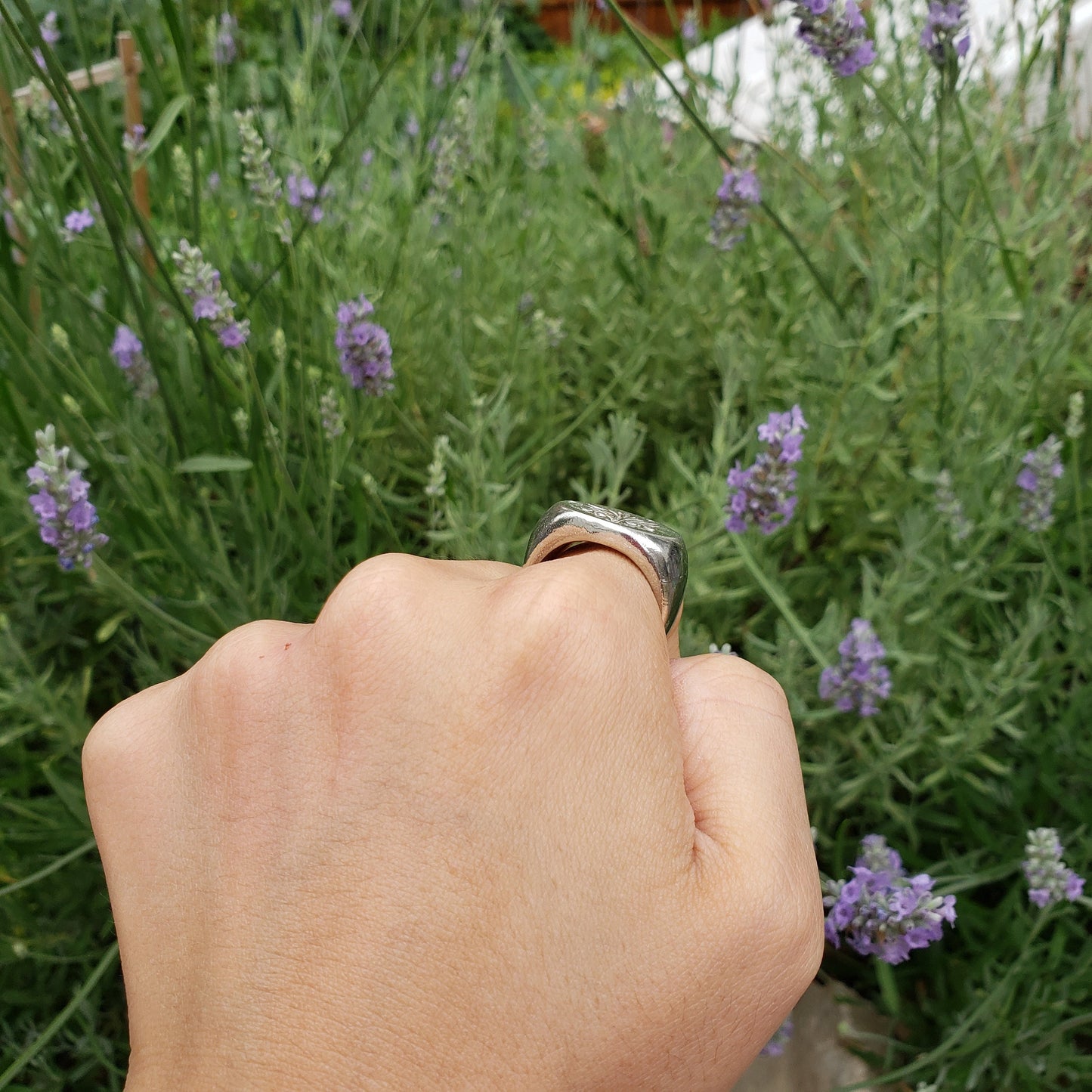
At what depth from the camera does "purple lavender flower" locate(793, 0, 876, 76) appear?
4.69ft

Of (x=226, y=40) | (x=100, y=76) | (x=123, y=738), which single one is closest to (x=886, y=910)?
(x=123, y=738)

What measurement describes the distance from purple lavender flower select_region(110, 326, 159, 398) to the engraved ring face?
3.12 ft

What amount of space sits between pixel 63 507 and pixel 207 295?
35 centimetres

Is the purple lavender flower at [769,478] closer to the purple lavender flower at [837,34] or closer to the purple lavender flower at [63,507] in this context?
the purple lavender flower at [837,34]

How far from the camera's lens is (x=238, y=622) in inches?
59.7

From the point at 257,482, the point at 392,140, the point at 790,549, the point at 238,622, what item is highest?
the point at 392,140

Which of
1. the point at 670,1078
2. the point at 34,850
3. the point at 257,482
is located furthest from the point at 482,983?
the point at 34,850

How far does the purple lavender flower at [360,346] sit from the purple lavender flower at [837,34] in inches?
29.7

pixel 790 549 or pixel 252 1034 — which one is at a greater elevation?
pixel 252 1034

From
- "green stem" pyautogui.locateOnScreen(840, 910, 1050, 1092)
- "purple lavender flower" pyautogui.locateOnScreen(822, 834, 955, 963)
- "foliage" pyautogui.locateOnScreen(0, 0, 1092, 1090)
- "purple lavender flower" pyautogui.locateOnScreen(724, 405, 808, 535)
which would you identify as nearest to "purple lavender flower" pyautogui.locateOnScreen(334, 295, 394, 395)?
"foliage" pyautogui.locateOnScreen(0, 0, 1092, 1090)

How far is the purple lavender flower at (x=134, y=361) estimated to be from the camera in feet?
5.08

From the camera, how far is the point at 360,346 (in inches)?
58.4

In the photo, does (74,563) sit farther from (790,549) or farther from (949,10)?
(949,10)

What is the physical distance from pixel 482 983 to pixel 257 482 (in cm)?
97
